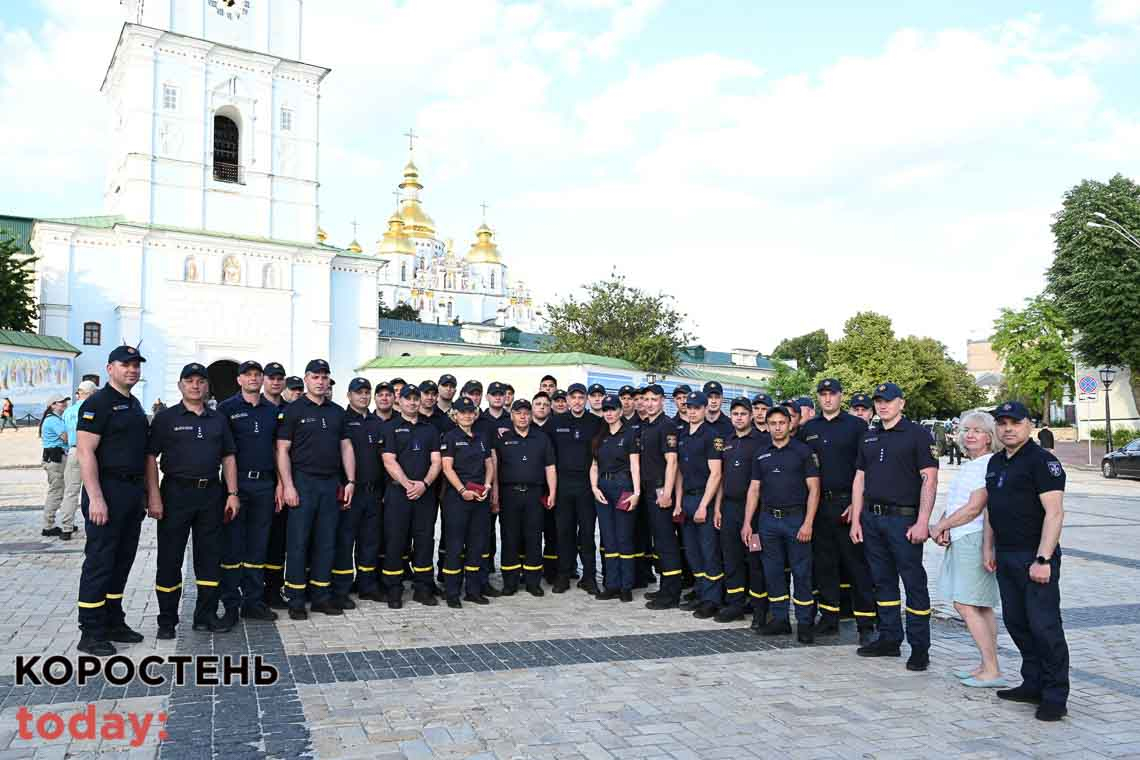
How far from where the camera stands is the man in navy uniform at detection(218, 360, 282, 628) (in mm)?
7008

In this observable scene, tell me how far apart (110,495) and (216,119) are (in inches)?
1484

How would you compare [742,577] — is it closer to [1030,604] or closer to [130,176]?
[1030,604]

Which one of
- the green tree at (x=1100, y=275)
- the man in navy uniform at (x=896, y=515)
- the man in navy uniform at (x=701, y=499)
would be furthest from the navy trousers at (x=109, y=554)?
the green tree at (x=1100, y=275)

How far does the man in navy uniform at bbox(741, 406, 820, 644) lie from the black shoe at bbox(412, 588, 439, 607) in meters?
3.03

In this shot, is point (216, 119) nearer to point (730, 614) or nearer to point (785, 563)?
point (730, 614)

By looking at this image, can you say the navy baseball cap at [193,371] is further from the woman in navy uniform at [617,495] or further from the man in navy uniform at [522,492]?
the woman in navy uniform at [617,495]

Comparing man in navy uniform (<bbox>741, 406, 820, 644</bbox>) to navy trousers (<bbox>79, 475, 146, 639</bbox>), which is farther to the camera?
man in navy uniform (<bbox>741, 406, 820, 644</bbox>)

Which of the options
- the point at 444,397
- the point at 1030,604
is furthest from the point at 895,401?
the point at 444,397

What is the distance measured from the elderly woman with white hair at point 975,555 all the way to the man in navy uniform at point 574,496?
3777 millimetres

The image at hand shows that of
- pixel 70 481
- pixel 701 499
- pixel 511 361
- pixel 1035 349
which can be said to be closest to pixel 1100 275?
pixel 1035 349

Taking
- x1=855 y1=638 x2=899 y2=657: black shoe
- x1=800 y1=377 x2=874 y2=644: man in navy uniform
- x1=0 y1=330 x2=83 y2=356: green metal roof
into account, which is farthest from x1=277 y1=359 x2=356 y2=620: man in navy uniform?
x1=0 y1=330 x2=83 y2=356: green metal roof

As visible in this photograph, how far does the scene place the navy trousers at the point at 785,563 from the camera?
6.82 meters

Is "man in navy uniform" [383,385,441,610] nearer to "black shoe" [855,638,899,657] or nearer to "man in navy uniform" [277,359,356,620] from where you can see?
"man in navy uniform" [277,359,356,620]

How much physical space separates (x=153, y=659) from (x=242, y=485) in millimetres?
1603
